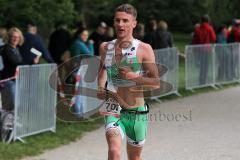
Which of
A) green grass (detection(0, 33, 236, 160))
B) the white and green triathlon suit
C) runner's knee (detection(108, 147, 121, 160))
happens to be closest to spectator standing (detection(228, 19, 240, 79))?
green grass (detection(0, 33, 236, 160))

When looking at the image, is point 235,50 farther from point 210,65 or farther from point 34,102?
point 34,102

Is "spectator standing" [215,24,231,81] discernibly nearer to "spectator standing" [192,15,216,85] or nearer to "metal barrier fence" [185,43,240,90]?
"metal barrier fence" [185,43,240,90]

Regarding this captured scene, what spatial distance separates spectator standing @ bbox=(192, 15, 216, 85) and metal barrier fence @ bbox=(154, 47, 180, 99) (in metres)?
1.23

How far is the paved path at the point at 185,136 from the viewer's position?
9.33 metres

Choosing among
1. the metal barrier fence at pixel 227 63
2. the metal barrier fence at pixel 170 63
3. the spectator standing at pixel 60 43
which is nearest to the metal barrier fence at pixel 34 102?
the spectator standing at pixel 60 43

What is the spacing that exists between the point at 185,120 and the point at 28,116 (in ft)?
12.2

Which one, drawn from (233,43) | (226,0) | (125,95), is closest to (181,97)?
(233,43)

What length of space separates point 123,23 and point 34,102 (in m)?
4.43

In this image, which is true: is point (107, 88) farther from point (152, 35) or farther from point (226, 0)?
point (226, 0)

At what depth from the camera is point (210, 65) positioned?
58.7 ft

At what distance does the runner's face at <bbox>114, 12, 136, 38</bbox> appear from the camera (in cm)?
632

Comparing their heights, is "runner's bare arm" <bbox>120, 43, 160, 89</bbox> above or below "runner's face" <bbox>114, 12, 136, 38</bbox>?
below

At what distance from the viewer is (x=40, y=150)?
385 inches

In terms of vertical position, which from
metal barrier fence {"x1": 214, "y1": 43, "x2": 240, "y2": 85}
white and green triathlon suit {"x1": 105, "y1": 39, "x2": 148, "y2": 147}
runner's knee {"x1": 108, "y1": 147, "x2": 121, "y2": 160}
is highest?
white and green triathlon suit {"x1": 105, "y1": 39, "x2": 148, "y2": 147}
